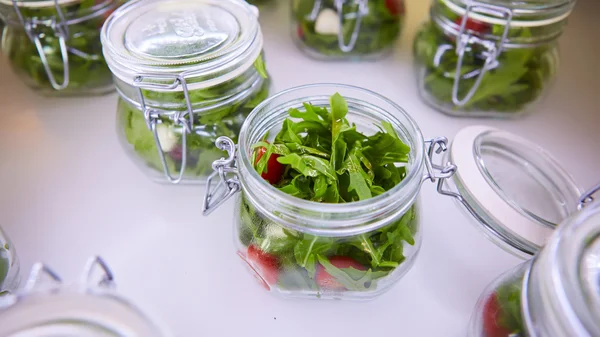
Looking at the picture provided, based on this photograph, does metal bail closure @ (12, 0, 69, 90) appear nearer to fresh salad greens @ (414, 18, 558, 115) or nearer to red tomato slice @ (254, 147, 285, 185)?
red tomato slice @ (254, 147, 285, 185)

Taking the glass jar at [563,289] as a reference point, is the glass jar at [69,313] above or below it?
below

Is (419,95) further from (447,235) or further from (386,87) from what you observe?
(447,235)

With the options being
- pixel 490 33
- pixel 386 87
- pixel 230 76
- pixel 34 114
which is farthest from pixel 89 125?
pixel 490 33

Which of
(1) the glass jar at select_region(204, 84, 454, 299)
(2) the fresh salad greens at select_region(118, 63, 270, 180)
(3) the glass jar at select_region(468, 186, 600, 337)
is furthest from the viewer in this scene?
(2) the fresh salad greens at select_region(118, 63, 270, 180)

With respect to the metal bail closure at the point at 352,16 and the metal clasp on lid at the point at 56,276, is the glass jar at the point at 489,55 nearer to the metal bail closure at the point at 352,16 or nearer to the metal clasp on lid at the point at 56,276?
the metal bail closure at the point at 352,16

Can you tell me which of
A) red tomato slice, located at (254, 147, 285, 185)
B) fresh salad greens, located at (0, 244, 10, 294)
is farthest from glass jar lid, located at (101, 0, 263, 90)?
fresh salad greens, located at (0, 244, 10, 294)

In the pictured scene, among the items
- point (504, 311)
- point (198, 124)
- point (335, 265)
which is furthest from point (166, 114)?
point (504, 311)

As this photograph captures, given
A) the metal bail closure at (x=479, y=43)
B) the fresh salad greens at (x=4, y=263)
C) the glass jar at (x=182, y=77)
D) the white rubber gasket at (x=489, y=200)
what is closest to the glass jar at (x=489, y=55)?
the metal bail closure at (x=479, y=43)
